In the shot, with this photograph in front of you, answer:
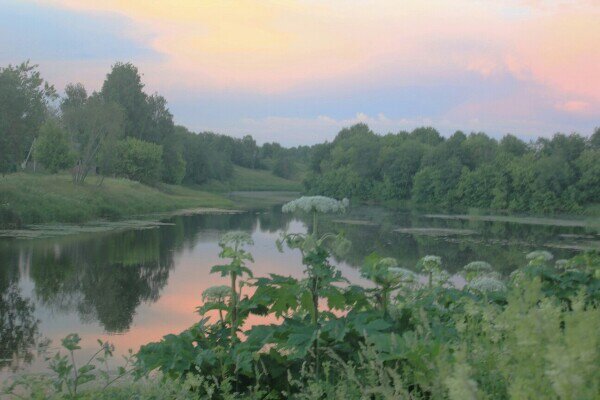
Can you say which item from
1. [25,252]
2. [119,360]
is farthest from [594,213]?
[119,360]

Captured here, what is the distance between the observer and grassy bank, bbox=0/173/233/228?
2939cm

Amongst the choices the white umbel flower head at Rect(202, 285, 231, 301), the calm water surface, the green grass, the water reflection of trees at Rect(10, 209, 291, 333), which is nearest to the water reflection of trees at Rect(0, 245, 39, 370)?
the calm water surface

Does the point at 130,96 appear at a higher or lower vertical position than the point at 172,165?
higher

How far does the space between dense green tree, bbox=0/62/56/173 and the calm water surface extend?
17.1ft

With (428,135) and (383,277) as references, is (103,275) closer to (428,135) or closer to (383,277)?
(383,277)

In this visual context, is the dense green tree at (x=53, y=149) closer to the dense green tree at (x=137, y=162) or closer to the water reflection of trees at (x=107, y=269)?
the dense green tree at (x=137, y=162)

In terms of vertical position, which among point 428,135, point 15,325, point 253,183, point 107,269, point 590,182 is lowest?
point 15,325

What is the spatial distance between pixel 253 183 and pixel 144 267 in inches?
3199

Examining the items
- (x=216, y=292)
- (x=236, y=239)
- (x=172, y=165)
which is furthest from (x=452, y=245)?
(x=172, y=165)

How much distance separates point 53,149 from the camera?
40688 millimetres

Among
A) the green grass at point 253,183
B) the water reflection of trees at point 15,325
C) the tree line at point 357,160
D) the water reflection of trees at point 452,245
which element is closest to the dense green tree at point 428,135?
the tree line at point 357,160

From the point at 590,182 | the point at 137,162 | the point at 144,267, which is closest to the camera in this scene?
the point at 144,267

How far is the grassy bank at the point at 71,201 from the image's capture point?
29.4 m

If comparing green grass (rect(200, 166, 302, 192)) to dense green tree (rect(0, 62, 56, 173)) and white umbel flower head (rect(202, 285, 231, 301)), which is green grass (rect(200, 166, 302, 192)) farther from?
white umbel flower head (rect(202, 285, 231, 301))
